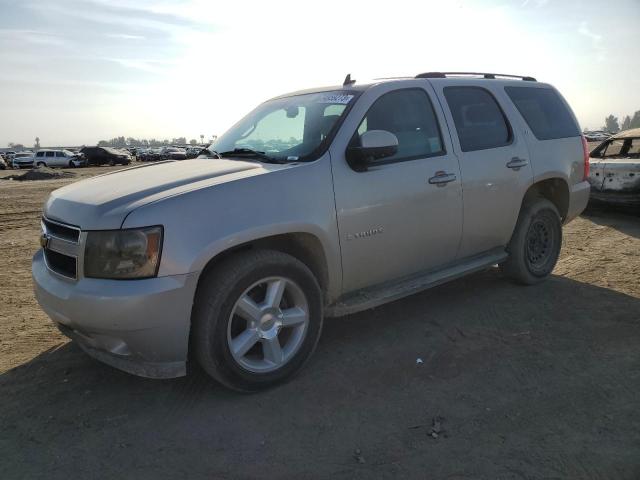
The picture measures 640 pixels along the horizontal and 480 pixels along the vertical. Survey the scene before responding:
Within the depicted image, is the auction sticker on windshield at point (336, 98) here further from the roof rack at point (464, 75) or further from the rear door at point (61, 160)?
the rear door at point (61, 160)

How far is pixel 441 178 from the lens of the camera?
401 centimetres

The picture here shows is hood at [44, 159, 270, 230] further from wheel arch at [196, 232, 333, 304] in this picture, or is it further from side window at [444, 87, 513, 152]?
side window at [444, 87, 513, 152]

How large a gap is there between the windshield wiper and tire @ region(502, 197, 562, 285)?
2.65m

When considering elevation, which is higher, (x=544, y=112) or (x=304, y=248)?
(x=544, y=112)

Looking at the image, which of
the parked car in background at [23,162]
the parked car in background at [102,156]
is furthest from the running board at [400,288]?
the parked car in background at [23,162]

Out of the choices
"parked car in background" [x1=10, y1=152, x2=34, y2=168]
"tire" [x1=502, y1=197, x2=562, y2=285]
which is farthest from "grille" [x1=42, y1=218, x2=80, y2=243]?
"parked car in background" [x1=10, y1=152, x2=34, y2=168]

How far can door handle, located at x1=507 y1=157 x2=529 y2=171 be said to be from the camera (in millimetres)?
4641

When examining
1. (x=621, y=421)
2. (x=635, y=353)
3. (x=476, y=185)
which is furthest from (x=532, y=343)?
(x=476, y=185)

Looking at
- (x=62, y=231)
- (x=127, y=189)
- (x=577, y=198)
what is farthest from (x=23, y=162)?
(x=577, y=198)

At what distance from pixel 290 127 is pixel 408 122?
935 millimetres

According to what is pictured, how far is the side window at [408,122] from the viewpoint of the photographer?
12.6 feet

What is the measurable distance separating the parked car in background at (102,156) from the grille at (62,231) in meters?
44.9

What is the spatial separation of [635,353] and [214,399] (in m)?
2.99

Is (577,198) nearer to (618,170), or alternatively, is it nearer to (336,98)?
(336,98)
